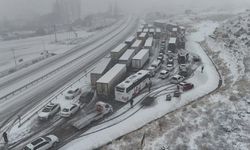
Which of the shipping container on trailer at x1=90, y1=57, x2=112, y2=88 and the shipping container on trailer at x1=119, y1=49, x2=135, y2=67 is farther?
the shipping container on trailer at x1=119, y1=49, x2=135, y2=67

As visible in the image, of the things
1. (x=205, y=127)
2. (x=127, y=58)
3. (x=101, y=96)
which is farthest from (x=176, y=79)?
(x=101, y=96)

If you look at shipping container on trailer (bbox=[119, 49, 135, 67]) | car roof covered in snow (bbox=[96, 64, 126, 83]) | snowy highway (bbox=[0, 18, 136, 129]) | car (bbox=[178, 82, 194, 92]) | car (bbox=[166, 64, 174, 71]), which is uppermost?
shipping container on trailer (bbox=[119, 49, 135, 67])

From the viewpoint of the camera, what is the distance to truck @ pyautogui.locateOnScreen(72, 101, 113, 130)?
25.5m

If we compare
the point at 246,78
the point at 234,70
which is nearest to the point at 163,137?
the point at 246,78

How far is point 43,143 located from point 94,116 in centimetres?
703

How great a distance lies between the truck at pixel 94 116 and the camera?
25.5 m

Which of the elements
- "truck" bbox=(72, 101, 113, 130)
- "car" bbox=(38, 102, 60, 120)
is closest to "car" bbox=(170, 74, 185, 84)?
"truck" bbox=(72, 101, 113, 130)

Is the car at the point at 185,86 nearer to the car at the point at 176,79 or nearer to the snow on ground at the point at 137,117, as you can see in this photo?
the snow on ground at the point at 137,117

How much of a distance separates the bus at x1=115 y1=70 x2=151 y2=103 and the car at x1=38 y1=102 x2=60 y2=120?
28.7 feet

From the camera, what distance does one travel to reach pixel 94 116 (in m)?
26.9

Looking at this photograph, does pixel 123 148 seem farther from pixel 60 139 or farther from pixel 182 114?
pixel 182 114

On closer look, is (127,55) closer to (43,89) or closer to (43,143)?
(43,89)

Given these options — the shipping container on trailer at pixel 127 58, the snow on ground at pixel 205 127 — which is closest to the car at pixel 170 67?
the shipping container on trailer at pixel 127 58

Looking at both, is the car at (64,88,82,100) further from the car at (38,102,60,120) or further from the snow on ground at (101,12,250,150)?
the snow on ground at (101,12,250,150)
